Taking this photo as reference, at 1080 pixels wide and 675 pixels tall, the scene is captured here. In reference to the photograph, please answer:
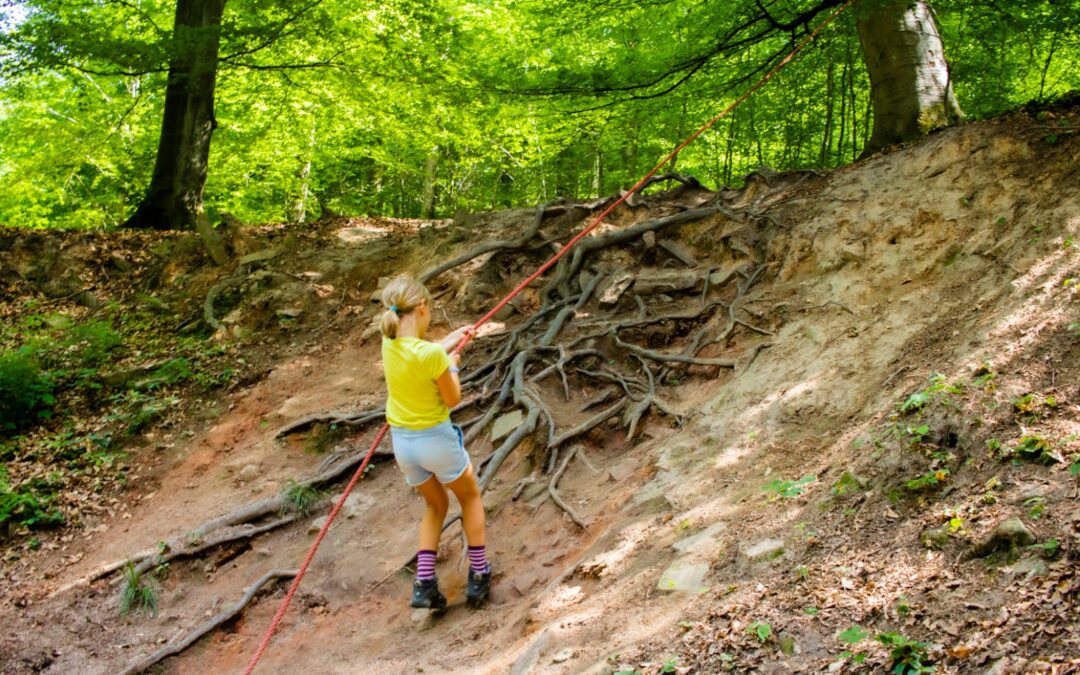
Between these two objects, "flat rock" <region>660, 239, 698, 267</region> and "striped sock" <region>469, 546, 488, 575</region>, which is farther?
"flat rock" <region>660, 239, 698, 267</region>

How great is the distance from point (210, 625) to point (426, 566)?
1.88 meters

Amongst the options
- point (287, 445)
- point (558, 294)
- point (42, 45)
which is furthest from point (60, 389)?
point (558, 294)

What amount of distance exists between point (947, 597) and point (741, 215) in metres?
A: 5.53

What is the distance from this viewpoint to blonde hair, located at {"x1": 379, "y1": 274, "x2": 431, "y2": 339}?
4211mm

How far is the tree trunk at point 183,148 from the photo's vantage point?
11656 mm

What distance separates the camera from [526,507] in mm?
5391

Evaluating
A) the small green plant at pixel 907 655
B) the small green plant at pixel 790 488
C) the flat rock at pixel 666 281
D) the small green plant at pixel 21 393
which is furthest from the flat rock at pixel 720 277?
the small green plant at pixel 21 393

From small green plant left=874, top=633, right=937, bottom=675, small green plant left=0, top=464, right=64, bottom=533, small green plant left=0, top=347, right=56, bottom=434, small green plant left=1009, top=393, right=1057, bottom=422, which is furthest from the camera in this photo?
small green plant left=0, top=347, right=56, bottom=434

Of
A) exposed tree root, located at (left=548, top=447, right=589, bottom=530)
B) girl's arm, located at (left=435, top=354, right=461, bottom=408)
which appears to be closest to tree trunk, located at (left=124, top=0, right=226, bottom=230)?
exposed tree root, located at (left=548, top=447, right=589, bottom=530)

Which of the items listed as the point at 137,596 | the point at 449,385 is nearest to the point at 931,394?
the point at 449,385

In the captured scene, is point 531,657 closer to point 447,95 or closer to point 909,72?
point 909,72

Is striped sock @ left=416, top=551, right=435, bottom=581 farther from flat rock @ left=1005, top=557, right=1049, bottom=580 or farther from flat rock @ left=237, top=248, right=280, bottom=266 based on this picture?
flat rock @ left=237, top=248, right=280, bottom=266

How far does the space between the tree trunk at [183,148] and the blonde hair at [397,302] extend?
901cm

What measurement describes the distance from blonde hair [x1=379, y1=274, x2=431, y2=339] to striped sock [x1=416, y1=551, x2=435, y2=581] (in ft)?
4.72
